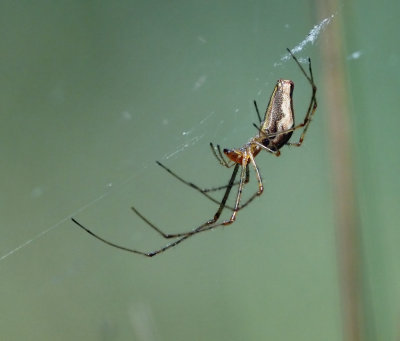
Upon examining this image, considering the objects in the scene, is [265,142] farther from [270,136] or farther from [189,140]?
[189,140]

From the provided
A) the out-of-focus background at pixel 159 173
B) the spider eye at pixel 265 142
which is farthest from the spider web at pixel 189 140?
the spider eye at pixel 265 142

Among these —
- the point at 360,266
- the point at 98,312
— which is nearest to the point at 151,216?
the point at 98,312

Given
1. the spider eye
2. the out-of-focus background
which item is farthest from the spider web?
the spider eye

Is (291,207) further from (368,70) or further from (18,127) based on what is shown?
(18,127)

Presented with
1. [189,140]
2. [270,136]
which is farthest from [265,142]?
[189,140]

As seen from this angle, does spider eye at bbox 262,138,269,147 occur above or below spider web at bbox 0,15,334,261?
below

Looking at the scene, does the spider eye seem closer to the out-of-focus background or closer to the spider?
the spider

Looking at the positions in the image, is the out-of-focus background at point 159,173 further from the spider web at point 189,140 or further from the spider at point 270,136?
the spider at point 270,136

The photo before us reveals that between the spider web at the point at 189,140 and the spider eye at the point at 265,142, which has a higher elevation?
the spider web at the point at 189,140

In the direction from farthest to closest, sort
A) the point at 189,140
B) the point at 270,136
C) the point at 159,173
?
the point at 159,173
the point at 189,140
the point at 270,136
